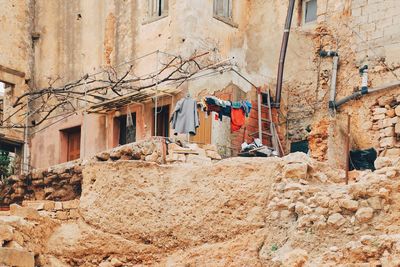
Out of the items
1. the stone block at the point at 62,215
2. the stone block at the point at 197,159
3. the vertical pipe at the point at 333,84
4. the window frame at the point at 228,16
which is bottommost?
the stone block at the point at 62,215

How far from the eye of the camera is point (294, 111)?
22.2 metres

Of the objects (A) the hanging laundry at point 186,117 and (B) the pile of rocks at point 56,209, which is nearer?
(B) the pile of rocks at point 56,209

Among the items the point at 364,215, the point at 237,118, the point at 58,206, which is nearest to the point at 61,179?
the point at 58,206

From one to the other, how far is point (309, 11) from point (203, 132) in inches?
159

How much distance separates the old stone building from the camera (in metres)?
20.6

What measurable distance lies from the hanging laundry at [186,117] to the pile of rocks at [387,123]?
3.84 metres

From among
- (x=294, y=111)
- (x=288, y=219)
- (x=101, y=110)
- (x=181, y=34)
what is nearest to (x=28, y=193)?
(x=101, y=110)

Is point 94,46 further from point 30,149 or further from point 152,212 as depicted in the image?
point 152,212

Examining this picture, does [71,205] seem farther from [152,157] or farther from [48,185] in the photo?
[48,185]

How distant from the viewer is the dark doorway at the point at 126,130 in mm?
22297

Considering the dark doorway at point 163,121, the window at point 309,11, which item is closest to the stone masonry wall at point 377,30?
the window at point 309,11

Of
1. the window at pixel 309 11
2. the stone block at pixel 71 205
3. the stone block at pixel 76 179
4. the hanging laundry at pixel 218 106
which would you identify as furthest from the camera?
the window at pixel 309 11

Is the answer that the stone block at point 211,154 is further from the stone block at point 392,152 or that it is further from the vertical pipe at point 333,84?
the vertical pipe at point 333,84

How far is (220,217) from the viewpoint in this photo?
563 inches
